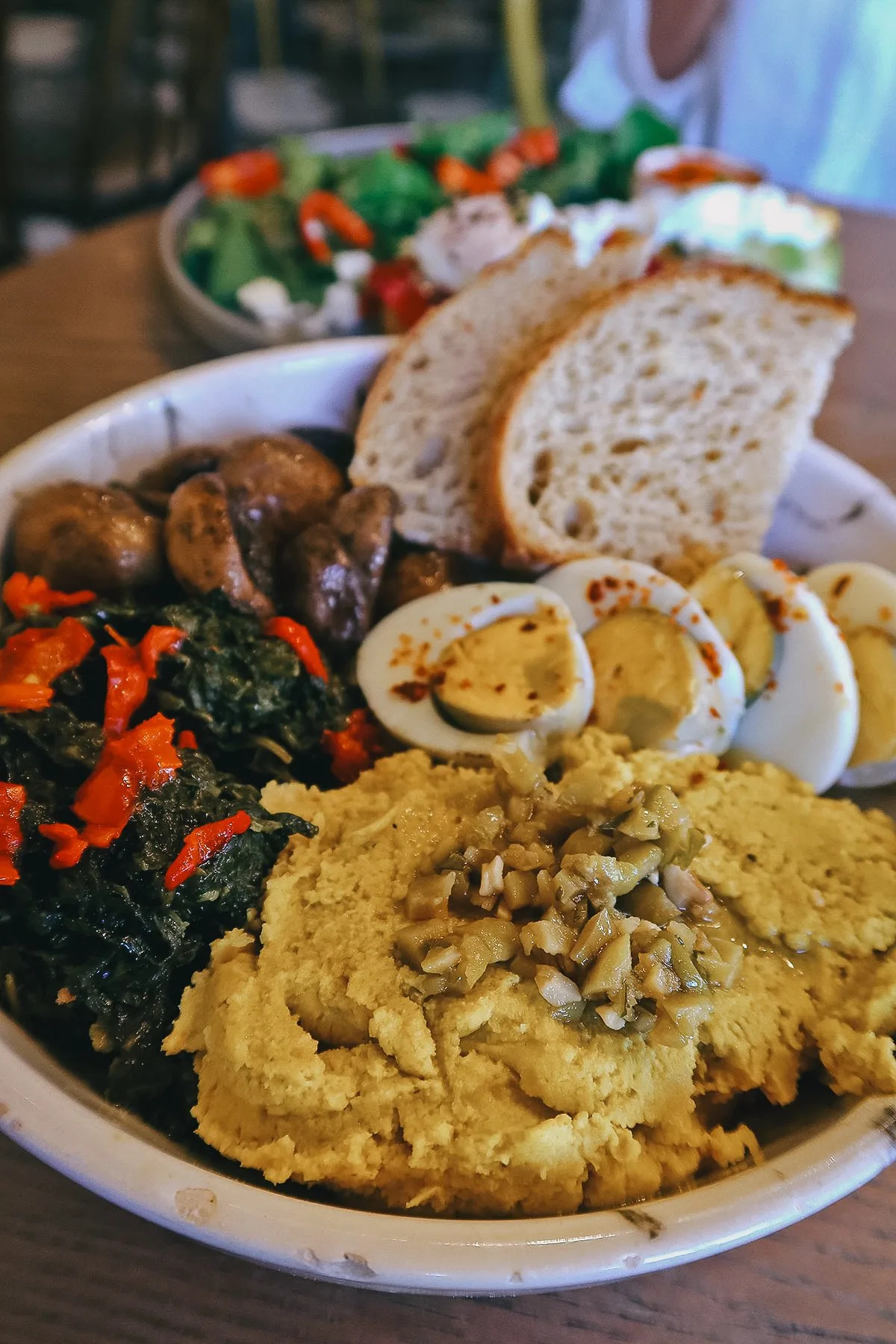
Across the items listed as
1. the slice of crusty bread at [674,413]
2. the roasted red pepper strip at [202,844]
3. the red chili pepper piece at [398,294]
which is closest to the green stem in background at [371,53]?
the red chili pepper piece at [398,294]

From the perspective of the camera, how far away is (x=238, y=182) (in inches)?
116

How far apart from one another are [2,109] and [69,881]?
3.67 m

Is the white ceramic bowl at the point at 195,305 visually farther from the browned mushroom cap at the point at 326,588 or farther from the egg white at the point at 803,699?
the egg white at the point at 803,699

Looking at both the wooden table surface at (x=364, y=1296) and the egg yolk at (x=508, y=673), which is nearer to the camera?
the wooden table surface at (x=364, y=1296)

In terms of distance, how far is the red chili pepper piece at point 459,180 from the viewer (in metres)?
2.96

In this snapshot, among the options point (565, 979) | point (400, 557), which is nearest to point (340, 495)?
point (400, 557)

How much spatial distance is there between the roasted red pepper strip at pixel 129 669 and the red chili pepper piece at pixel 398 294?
1.34 metres

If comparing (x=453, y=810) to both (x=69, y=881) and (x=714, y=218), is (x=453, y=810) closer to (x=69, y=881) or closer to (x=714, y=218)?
(x=69, y=881)

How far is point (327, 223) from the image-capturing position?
275cm

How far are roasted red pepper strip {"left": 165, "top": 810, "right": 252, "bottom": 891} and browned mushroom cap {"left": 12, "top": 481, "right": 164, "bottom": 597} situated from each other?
1.73 feet

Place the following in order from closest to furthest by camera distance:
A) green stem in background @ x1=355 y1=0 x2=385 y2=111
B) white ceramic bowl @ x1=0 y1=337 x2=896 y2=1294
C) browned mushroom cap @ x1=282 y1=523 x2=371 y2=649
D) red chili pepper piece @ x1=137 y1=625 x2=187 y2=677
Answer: white ceramic bowl @ x1=0 y1=337 x2=896 y2=1294, red chili pepper piece @ x1=137 y1=625 x2=187 y2=677, browned mushroom cap @ x1=282 y1=523 x2=371 y2=649, green stem in background @ x1=355 y1=0 x2=385 y2=111

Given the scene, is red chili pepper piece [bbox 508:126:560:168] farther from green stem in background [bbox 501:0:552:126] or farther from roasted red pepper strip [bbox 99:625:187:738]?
roasted red pepper strip [bbox 99:625:187:738]

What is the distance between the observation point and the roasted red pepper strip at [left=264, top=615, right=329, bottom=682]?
1.61 m

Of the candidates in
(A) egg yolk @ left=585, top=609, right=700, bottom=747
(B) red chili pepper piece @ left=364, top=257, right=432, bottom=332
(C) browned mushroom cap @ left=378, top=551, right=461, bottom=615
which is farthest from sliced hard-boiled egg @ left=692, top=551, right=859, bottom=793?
(B) red chili pepper piece @ left=364, top=257, right=432, bottom=332
